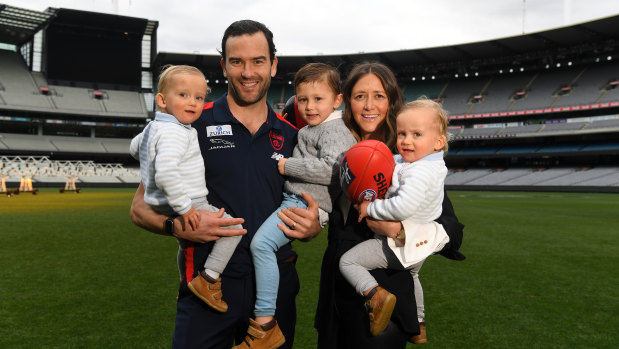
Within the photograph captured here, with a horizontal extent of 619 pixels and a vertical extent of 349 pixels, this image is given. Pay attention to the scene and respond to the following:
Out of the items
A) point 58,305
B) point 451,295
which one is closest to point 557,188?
point 451,295

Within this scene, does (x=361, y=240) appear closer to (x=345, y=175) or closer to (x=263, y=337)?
(x=345, y=175)

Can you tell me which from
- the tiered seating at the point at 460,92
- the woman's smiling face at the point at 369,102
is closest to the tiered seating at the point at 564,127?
the tiered seating at the point at 460,92

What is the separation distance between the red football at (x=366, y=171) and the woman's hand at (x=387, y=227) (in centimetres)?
15

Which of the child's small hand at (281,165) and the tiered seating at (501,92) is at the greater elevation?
the tiered seating at (501,92)

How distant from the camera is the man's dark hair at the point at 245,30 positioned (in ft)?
8.84

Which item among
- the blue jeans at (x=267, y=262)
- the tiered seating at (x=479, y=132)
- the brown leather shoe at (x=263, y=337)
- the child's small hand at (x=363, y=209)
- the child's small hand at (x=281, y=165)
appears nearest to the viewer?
the child's small hand at (x=363, y=209)

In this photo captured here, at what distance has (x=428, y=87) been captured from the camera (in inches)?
2277

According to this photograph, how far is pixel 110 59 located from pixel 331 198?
60421 mm

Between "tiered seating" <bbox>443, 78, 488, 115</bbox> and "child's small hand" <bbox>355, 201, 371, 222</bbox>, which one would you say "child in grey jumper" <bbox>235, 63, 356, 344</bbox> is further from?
"tiered seating" <bbox>443, 78, 488, 115</bbox>

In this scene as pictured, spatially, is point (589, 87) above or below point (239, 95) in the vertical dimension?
above

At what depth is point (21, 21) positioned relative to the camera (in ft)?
160

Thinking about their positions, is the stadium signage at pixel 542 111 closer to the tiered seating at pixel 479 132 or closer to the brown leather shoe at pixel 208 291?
the tiered seating at pixel 479 132

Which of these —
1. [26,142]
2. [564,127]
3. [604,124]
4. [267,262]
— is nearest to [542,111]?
[564,127]

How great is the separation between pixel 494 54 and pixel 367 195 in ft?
178
